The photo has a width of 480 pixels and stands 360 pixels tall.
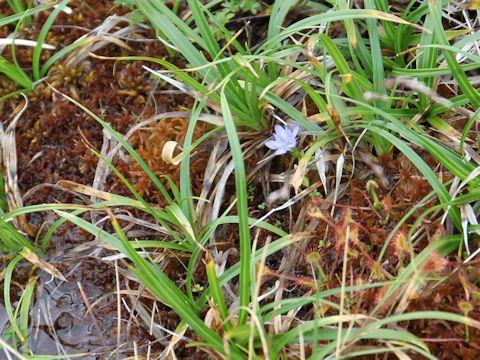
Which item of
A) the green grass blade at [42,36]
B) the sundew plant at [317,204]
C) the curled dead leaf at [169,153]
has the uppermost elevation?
the green grass blade at [42,36]

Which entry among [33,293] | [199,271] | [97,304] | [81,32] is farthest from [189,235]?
[81,32]

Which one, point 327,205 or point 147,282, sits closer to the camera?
point 147,282

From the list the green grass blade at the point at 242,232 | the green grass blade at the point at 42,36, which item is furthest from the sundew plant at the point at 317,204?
the green grass blade at the point at 42,36

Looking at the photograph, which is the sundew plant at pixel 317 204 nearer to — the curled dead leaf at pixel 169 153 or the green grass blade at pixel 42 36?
the curled dead leaf at pixel 169 153

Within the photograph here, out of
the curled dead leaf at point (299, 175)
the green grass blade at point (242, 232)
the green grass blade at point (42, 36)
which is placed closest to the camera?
the green grass blade at point (242, 232)

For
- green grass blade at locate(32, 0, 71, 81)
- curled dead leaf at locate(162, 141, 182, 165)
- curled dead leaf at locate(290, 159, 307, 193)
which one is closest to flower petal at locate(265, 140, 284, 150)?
curled dead leaf at locate(290, 159, 307, 193)

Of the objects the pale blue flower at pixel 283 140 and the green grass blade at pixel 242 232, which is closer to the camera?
the green grass blade at pixel 242 232

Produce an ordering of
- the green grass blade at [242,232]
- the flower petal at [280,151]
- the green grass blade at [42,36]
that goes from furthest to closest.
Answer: the green grass blade at [42,36] → the flower petal at [280,151] → the green grass blade at [242,232]

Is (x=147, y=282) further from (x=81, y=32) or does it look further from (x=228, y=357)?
(x=81, y=32)
